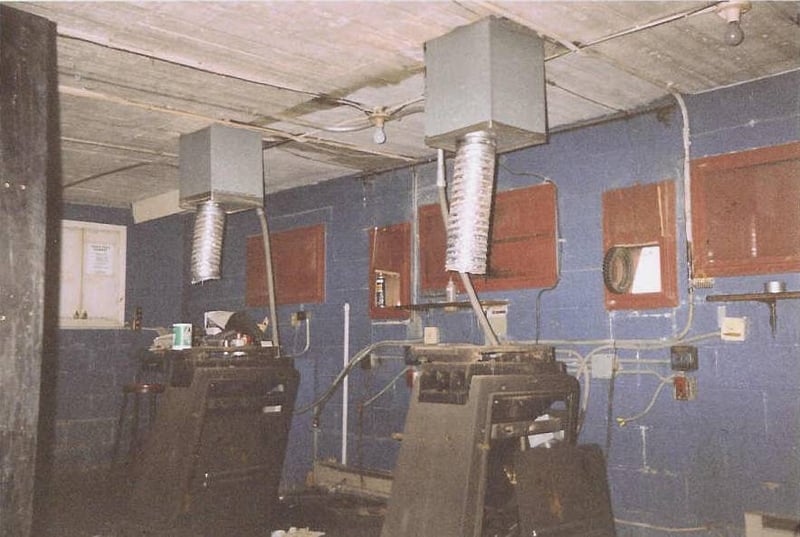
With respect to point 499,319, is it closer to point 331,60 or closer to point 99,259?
point 331,60

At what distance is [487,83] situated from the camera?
292 centimetres

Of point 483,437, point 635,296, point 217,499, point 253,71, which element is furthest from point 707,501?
point 253,71

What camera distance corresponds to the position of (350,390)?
18.3 feet

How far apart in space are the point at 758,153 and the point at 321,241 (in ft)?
11.8

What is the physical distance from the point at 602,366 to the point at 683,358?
19.6 inches

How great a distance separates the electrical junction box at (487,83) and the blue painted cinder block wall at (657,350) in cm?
118

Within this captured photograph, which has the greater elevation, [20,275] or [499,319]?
[20,275]

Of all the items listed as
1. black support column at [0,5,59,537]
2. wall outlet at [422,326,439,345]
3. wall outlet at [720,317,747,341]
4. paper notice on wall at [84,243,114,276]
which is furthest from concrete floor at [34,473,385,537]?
wall outlet at [720,317,747,341]

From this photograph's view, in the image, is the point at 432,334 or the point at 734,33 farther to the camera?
the point at 432,334

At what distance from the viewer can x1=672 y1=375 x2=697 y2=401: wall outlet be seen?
12.1 ft

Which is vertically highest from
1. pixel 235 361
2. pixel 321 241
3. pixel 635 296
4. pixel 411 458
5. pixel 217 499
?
pixel 321 241

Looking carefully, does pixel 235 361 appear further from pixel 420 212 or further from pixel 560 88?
pixel 560 88

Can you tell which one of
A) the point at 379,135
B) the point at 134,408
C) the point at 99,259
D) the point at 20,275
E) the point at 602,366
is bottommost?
the point at 134,408

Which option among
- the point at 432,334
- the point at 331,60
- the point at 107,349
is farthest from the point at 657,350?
the point at 107,349
